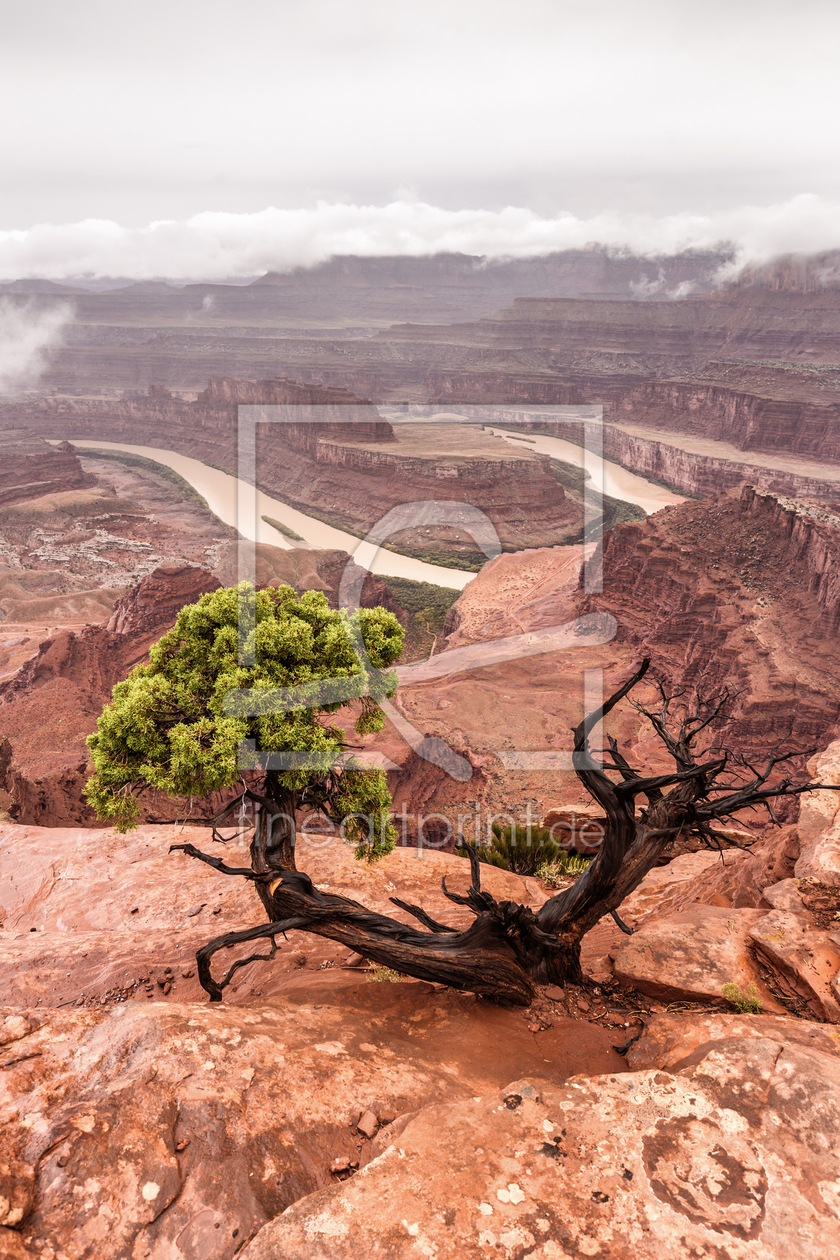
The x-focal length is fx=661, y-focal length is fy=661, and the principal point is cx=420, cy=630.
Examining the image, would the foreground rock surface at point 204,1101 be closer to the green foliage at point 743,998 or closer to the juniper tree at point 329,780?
the juniper tree at point 329,780

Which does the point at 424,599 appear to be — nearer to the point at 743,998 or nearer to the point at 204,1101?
the point at 743,998

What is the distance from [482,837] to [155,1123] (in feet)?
58.7

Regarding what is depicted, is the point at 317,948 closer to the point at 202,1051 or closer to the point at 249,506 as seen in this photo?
the point at 202,1051

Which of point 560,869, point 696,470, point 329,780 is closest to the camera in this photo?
point 329,780

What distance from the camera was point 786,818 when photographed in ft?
86.2

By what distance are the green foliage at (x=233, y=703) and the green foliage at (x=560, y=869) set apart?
778 cm

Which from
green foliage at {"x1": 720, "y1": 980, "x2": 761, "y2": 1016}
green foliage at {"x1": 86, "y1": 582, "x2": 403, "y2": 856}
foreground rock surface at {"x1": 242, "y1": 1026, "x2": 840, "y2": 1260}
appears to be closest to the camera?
foreground rock surface at {"x1": 242, "y1": 1026, "x2": 840, "y2": 1260}

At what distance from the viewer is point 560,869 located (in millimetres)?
18375

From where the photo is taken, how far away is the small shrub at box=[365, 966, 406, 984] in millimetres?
10742

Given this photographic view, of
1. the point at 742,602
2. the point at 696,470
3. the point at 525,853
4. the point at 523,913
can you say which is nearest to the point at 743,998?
the point at 523,913

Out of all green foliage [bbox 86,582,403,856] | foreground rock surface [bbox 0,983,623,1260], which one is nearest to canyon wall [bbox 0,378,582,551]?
green foliage [bbox 86,582,403,856]

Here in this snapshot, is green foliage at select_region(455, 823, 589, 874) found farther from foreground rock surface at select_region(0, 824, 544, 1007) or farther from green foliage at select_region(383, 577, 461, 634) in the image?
green foliage at select_region(383, 577, 461, 634)

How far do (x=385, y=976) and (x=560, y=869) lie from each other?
875cm

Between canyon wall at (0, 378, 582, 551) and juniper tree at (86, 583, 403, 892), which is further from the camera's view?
canyon wall at (0, 378, 582, 551)
